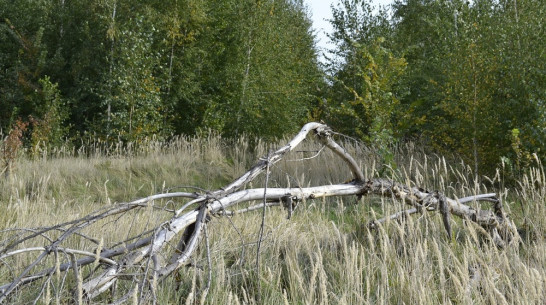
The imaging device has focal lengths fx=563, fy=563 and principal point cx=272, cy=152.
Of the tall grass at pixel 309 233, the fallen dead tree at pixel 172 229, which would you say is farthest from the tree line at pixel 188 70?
the fallen dead tree at pixel 172 229

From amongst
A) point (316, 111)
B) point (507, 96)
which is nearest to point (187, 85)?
point (316, 111)

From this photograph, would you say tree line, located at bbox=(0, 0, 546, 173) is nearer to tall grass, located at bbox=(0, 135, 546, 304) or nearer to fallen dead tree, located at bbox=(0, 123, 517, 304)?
tall grass, located at bbox=(0, 135, 546, 304)

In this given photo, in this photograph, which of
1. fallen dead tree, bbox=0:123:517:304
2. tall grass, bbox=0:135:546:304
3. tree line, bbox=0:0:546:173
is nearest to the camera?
fallen dead tree, bbox=0:123:517:304

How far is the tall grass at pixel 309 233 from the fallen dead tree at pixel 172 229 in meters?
0.12

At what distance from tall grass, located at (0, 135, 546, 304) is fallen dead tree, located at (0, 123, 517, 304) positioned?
0.38ft

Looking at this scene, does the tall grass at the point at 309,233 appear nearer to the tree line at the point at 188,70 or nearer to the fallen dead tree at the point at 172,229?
the fallen dead tree at the point at 172,229

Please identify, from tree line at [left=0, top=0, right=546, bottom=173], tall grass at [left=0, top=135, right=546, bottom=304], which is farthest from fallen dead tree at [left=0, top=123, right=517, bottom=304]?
tree line at [left=0, top=0, right=546, bottom=173]

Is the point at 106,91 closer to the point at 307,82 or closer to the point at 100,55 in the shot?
the point at 100,55

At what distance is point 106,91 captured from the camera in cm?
1480

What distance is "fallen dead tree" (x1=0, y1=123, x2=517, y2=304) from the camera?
2.31m

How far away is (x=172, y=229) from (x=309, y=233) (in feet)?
7.04

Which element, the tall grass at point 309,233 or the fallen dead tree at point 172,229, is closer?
the fallen dead tree at point 172,229

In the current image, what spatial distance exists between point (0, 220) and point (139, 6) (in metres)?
11.5

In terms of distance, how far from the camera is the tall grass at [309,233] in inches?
105
